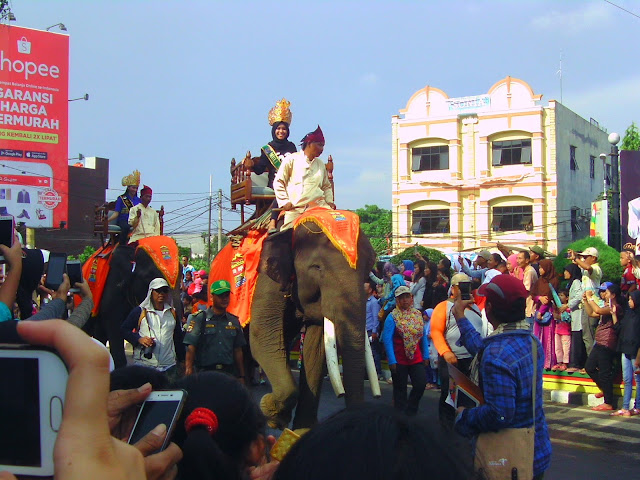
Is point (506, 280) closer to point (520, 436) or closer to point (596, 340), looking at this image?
point (520, 436)

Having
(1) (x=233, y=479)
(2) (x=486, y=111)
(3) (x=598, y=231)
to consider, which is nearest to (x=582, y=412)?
(1) (x=233, y=479)

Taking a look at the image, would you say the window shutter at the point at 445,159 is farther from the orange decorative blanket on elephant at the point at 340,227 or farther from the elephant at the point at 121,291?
the orange decorative blanket on elephant at the point at 340,227

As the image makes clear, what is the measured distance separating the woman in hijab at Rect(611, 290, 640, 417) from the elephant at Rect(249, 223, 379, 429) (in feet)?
16.3

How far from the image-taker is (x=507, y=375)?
3.83m

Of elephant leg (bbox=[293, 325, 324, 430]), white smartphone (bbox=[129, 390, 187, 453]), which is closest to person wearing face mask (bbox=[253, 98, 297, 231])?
elephant leg (bbox=[293, 325, 324, 430])

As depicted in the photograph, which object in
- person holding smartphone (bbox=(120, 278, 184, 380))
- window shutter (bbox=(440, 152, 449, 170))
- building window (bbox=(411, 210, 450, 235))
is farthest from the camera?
building window (bbox=(411, 210, 450, 235))

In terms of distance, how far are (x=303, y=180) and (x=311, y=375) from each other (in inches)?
65.7

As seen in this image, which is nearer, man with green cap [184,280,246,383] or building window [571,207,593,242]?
man with green cap [184,280,246,383]

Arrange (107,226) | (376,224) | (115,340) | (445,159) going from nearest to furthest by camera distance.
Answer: (115,340), (107,226), (445,159), (376,224)

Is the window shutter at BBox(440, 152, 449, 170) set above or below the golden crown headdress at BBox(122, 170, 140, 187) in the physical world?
above

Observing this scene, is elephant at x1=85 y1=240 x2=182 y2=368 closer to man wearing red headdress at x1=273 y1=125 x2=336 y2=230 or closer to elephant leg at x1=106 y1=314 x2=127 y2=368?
elephant leg at x1=106 y1=314 x2=127 y2=368

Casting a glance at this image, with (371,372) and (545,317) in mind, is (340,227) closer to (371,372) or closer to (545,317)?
(371,372)

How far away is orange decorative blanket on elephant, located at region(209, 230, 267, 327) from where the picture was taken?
22.7ft

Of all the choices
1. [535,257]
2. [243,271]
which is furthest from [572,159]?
[243,271]
